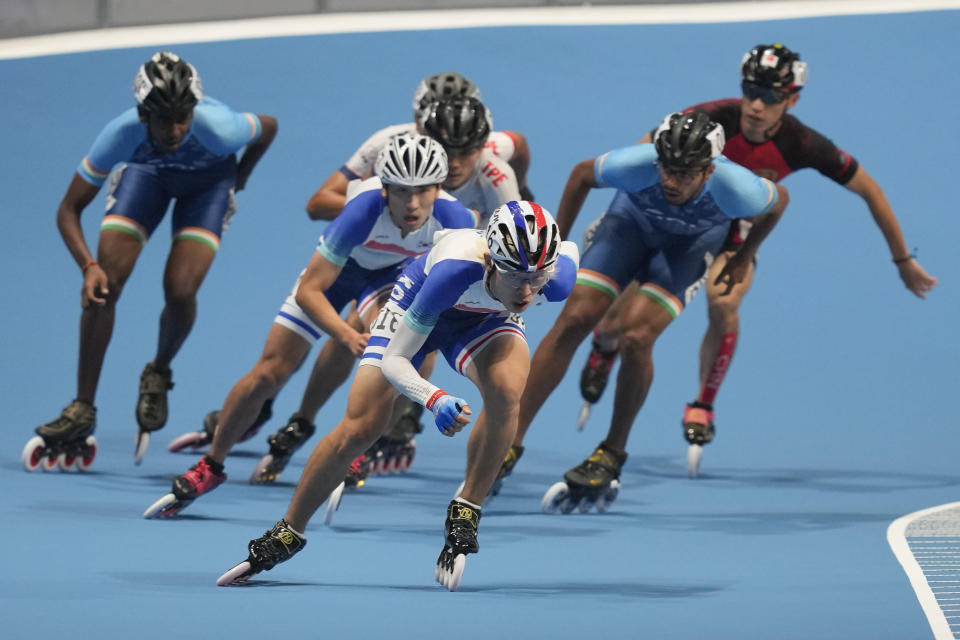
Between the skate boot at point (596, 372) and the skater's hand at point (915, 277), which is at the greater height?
the skater's hand at point (915, 277)

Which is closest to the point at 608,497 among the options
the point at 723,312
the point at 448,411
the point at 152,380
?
the point at 723,312

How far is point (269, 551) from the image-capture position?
5.60 meters

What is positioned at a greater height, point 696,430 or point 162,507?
point 696,430

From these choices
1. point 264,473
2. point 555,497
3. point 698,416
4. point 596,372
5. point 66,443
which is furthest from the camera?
point 596,372

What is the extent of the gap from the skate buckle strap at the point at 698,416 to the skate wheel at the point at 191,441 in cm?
231

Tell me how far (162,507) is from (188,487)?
15cm

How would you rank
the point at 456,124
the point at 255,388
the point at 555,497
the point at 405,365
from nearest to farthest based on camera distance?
the point at 405,365 → the point at 255,388 → the point at 456,124 → the point at 555,497

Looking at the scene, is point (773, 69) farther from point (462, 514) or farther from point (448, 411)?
point (448, 411)

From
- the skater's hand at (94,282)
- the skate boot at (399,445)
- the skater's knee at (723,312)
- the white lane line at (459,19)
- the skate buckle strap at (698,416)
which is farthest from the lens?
the white lane line at (459,19)

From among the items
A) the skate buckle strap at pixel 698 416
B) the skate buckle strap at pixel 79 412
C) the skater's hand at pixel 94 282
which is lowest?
the skate buckle strap at pixel 79 412

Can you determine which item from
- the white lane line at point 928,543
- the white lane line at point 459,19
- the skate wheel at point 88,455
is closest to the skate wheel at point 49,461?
the skate wheel at point 88,455

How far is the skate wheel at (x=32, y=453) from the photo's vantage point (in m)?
7.79

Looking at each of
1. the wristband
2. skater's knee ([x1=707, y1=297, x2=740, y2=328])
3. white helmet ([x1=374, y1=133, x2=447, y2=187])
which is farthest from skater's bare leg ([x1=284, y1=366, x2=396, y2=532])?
skater's knee ([x1=707, y1=297, x2=740, y2=328])

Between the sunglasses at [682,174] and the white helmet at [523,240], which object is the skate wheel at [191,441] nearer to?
the sunglasses at [682,174]
